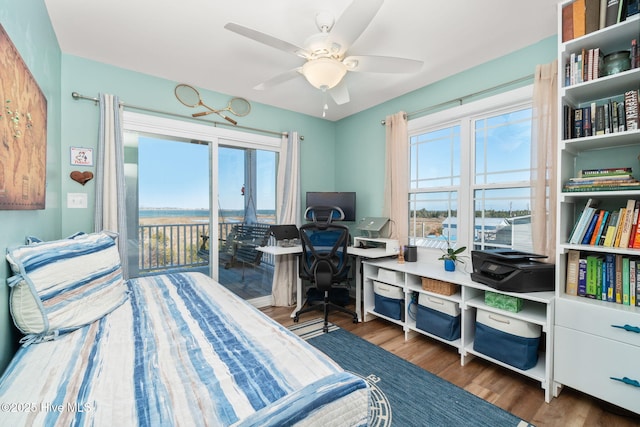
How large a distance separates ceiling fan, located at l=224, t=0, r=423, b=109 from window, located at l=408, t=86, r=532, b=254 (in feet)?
3.48

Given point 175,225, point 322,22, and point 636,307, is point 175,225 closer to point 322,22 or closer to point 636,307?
point 322,22

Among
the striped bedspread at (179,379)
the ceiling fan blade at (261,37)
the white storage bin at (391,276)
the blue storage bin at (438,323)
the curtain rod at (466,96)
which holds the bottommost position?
the blue storage bin at (438,323)

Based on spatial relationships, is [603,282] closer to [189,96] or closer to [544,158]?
[544,158]

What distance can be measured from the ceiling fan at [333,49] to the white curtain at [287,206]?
1.44m

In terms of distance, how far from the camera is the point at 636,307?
5.12ft

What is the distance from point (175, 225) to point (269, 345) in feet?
12.5

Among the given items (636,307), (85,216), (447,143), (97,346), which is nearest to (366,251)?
(447,143)

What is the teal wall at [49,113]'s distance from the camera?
113 centimetres

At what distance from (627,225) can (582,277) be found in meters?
0.39

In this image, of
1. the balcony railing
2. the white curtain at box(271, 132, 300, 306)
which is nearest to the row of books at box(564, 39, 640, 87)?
the white curtain at box(271, 132, 300, 306)

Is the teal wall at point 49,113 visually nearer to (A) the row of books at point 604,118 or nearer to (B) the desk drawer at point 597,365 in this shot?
(B) the desk drawer at point 597,365

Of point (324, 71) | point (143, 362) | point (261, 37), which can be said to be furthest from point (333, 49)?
point (143, 362)

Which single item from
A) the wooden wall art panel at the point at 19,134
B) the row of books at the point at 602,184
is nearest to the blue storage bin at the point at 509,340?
the row of books at the point at 602,184

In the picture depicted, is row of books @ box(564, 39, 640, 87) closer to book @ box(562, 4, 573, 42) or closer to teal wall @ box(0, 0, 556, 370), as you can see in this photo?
book @ box(562, 4, 573, 42)
